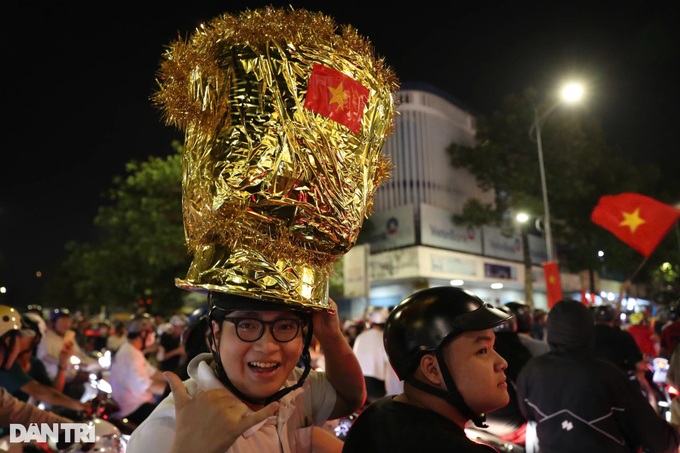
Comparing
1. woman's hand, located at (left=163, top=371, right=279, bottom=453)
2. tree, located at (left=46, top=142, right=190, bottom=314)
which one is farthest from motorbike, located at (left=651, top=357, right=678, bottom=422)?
A: tree, located at (left=46, top=142, right=190, bottom=314)

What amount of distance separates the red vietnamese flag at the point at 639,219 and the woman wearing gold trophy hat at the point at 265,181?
24.5 ft

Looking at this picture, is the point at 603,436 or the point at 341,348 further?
the point at 603,436

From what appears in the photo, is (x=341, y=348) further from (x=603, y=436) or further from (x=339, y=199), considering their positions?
(x=603, y=436)

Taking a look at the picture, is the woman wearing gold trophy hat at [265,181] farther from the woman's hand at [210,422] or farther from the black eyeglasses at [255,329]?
the woman's hand at [210,422]

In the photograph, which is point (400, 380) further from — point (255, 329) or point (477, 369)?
point (255, 329)

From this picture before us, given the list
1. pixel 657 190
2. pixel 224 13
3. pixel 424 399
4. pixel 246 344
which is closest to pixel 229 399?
pixel 246 344

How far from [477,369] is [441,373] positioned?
0.15 m

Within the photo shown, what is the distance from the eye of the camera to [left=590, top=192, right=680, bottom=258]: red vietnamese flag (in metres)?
7.97

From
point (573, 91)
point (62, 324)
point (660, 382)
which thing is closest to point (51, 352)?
point (62, 324)

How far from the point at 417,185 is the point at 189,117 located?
28.8 meters

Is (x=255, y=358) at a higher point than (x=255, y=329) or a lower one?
lower

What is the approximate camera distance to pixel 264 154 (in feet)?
6.87

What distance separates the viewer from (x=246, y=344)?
207 cm

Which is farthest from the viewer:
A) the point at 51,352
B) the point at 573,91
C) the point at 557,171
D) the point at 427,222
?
the point at 427,222
